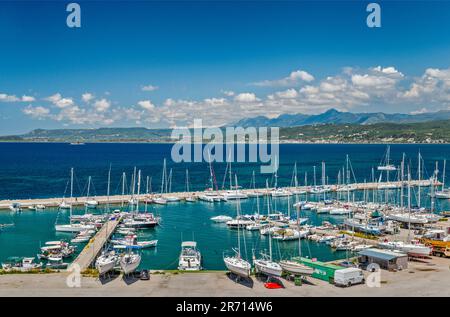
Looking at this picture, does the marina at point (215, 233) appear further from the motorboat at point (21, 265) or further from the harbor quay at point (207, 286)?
the harbor quay at point (207, 286)

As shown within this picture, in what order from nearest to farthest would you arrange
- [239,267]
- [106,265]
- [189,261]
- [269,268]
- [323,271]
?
1. [269,268]
2. [239,267]
3. [106,265]
4. [323,271]
5. [189,261]

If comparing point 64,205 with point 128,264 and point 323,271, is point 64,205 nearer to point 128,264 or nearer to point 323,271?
point 128,264

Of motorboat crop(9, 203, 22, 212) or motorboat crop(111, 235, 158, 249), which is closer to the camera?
motorboat crop(111, 235, 158, 249)

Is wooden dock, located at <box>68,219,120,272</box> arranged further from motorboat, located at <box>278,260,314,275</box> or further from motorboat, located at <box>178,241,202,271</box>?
motorboat, located at <box>278,260,314,275</box>

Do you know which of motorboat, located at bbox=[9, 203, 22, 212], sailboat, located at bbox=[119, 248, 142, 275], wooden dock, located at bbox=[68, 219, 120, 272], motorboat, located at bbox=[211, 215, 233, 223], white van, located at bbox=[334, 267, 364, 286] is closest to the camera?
white van, located at bbox=[334, 267, 364, 286]

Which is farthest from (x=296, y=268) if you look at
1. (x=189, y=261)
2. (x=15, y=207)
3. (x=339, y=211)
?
(x=15, y=207)

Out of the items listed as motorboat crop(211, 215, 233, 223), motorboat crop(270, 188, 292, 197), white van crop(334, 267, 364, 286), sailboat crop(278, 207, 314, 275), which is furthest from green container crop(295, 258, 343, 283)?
motorboat crop(270, 188, 292, 197)

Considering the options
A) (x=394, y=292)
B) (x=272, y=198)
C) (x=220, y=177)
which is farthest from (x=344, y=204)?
(x=220, y=177)

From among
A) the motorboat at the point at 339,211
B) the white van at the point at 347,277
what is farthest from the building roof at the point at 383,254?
the motorboat at the point at 339,211
